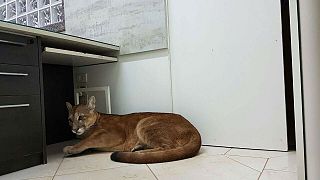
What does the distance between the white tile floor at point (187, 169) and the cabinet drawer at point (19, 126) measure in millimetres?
103

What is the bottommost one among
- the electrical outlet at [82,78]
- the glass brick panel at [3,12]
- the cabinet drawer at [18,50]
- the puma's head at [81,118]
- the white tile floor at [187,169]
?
the white tile floor at [187,169]

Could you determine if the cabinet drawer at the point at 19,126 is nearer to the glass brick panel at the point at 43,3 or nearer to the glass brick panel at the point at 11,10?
the glass brick panel at the point at 43,3

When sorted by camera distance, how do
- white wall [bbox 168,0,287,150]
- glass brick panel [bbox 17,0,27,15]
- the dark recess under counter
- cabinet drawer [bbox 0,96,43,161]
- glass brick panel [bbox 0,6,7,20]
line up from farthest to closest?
1. glass brick panel [bbox 0,6,7,20]
2. glass brick panel [bbox 17,0,27,15]
3. the dark recess under counter
4. white wall [bbox 168,0,287,150]
5. cabinet drawer [bbox 0,96,43,161]

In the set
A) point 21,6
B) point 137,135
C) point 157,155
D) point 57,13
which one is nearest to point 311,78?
point 157,155

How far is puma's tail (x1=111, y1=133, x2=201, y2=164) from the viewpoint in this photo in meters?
1.21

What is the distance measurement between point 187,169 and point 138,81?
91 cm

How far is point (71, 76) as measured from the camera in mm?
2229

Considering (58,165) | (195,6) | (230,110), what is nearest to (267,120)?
(230,110)

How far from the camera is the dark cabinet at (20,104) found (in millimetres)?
1153

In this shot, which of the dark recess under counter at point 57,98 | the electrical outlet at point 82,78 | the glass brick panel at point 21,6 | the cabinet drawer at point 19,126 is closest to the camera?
the cabinet drawer at point 19,126

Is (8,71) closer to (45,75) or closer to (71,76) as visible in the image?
(45,75)

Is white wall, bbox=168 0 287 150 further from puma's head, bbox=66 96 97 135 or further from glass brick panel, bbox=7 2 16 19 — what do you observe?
glass brick panel, bbox=7 2 16 19

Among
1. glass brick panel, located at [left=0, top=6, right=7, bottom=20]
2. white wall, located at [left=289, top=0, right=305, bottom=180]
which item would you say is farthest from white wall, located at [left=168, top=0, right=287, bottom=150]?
glass brick panel, located at [left=0, top=6, right=7, bottom=20]

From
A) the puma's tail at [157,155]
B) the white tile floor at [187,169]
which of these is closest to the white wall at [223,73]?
the white tile floor at [187,169]
